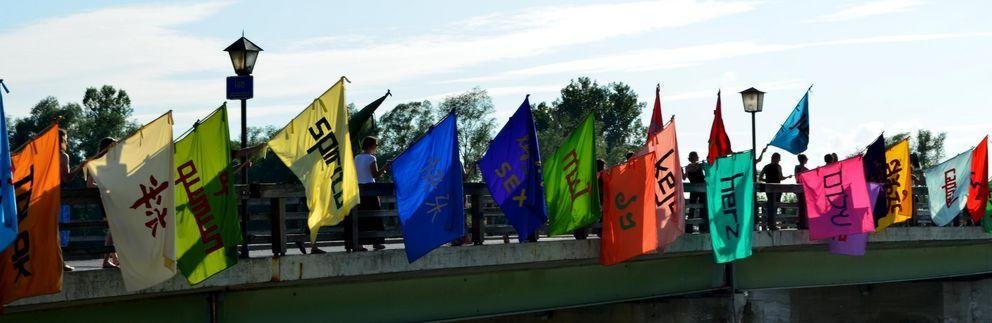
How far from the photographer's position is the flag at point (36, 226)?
1463 centimetres

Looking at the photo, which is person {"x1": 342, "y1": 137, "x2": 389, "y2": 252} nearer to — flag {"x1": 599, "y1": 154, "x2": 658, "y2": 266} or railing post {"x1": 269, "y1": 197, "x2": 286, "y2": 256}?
railing post {"x1": 269, "y1": 197, "x2": 286, "y2": 256}

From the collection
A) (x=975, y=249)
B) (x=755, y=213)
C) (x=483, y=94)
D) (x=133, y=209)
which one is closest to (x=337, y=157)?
(x=133, y=209)

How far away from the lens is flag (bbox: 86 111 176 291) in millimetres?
15578

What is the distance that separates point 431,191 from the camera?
19.2 meters

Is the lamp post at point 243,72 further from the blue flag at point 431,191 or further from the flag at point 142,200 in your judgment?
the flag at point 142,200

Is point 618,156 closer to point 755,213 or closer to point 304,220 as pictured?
point 755,213

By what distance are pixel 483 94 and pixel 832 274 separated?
85542mm

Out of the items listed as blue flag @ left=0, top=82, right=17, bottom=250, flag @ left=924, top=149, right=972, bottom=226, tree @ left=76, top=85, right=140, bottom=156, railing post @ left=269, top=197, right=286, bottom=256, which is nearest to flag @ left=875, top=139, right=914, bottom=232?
→ flag @ left=924, top=149, right=972, bottom=226

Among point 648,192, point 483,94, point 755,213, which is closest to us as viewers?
point 648,192

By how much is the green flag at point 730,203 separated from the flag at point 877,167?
4225 mm

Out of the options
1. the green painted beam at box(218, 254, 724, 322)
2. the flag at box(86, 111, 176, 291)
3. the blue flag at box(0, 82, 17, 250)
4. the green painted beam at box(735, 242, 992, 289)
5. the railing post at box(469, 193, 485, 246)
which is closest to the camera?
the blue flag at box(0, 82, 17, 250)

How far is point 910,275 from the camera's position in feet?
110

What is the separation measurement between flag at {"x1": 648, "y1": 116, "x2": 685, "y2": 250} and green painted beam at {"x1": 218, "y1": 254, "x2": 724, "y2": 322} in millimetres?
1489

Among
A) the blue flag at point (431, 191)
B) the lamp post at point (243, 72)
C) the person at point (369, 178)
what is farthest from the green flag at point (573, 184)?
the lamp post at point (243, 72)
